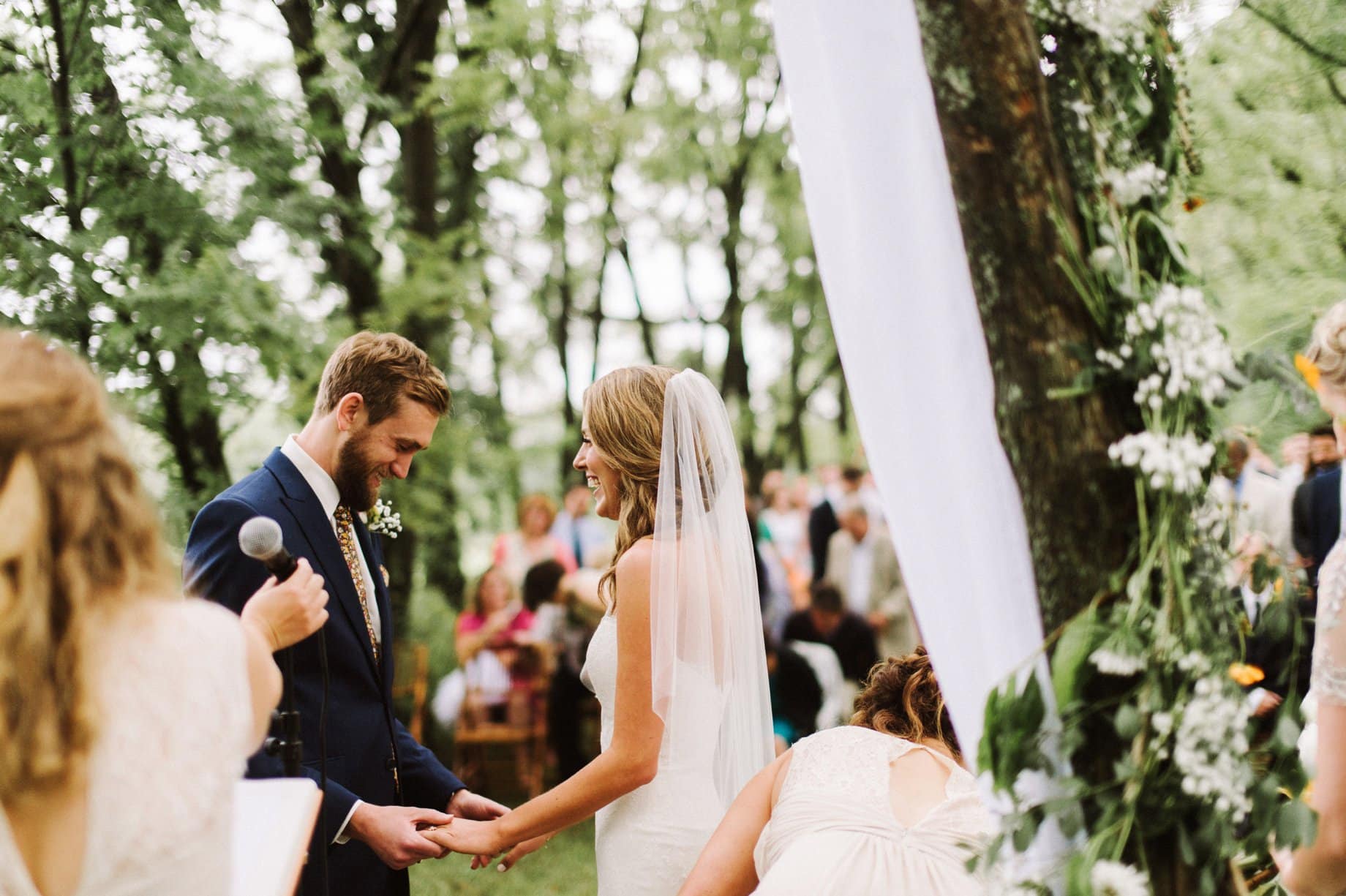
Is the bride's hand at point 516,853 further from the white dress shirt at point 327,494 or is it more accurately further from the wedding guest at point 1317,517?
the wedding guest at point 1317,517

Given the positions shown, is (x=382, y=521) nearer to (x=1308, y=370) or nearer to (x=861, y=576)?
(x=1308, y=370)

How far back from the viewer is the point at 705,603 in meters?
2.77

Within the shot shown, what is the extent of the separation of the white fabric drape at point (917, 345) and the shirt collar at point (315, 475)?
163 cm

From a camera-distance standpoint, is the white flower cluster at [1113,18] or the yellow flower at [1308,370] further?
the yellow flower at [1308,370]

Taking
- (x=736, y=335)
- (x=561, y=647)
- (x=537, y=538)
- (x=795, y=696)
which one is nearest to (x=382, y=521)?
(x=795, y=696)

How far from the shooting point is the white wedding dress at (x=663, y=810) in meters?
2.71

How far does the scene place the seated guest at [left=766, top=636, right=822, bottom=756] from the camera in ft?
22.3

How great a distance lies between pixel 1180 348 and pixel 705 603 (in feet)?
4.76

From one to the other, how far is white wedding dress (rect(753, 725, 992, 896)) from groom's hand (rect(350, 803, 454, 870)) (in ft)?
2.99

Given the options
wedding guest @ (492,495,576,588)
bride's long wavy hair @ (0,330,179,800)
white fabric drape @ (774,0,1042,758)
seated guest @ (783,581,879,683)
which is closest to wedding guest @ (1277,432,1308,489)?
seated guest @ (783,581,879,683)

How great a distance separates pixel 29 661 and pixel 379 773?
1678 millimetres

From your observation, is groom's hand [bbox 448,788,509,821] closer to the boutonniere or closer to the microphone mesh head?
the boutonniere

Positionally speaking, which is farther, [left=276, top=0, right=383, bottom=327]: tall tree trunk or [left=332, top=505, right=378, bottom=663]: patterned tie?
[left=276, top=0, right=383, bottom=327]: tall tree trunk

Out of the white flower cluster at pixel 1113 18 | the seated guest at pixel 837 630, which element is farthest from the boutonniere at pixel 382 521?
the seated guest at pixel 837 630
